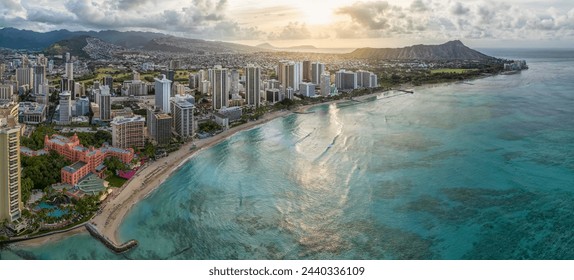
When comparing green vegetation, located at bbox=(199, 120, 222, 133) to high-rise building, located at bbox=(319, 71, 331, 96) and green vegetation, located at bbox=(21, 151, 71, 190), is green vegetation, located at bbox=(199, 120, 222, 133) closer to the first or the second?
green vegetation, located at bbox=(21, 151, 71, 190)

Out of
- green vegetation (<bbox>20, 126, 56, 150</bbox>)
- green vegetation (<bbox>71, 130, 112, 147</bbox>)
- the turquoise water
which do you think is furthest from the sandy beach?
green vegetation (<bbox>20, 126, 56, 150</bbox>)

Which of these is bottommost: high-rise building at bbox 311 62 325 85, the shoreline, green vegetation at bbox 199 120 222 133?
the shoreline

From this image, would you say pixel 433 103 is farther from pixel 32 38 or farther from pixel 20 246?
pixel 20 246

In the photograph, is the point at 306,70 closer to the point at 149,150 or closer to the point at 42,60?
the point at 42,60

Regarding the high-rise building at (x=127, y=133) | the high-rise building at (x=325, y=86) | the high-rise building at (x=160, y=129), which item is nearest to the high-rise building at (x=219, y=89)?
the high-rise building at (x=160, y=129)

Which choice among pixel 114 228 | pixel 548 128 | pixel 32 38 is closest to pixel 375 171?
pixel 114 228

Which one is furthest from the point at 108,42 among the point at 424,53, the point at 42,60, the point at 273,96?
the point at 424,53

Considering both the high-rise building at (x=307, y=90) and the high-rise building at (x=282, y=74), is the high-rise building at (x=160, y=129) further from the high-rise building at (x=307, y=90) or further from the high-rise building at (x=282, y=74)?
the high-rise building at (x=282, y=74)
